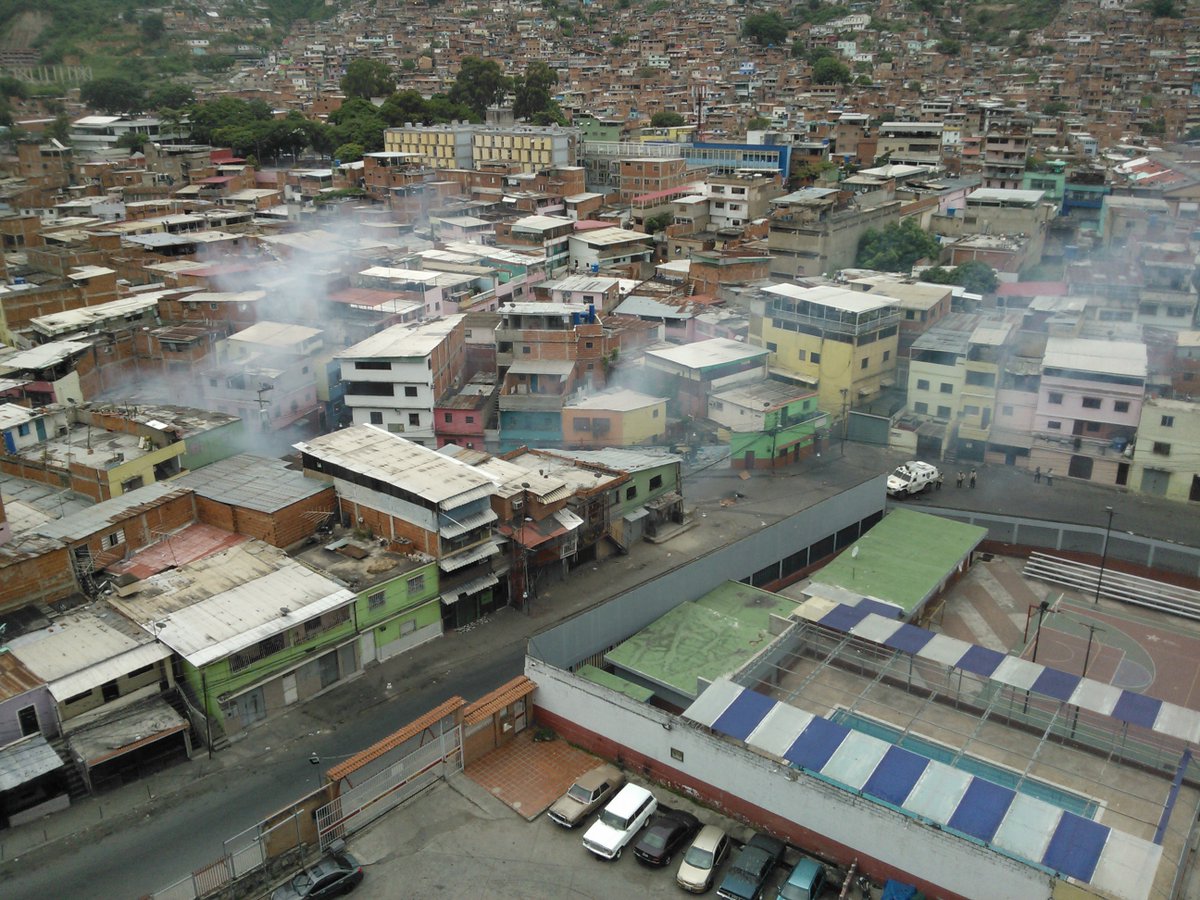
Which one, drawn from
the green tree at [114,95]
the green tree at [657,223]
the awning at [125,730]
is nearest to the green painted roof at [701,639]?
the awning at [125,730]

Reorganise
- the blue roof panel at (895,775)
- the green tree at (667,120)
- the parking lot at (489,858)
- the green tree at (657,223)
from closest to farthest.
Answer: the blue roof panel at (895,775) → the parking lot at (489,858) → the green tree at (657,223) → the green tree at (667,120)

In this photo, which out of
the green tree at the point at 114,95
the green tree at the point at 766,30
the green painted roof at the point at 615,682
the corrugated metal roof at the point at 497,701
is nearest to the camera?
the corrugated metal roof at the point at 497,701

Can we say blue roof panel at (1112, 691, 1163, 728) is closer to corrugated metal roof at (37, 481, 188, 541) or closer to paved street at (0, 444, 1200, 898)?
paved street at (0, 444, 1200, 898)

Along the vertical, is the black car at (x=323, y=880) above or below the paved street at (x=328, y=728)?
A: above

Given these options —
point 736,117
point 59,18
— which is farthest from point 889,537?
point 59,18

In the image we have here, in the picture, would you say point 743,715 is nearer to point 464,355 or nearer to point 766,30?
point 464,355

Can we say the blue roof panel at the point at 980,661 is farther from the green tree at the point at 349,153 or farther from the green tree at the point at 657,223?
the green tree at the point at 349,153

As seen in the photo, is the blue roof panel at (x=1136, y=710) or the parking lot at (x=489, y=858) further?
the blue roof panel at (x=1136, y=710)

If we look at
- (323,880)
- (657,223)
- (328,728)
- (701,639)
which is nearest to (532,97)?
(657,223)
